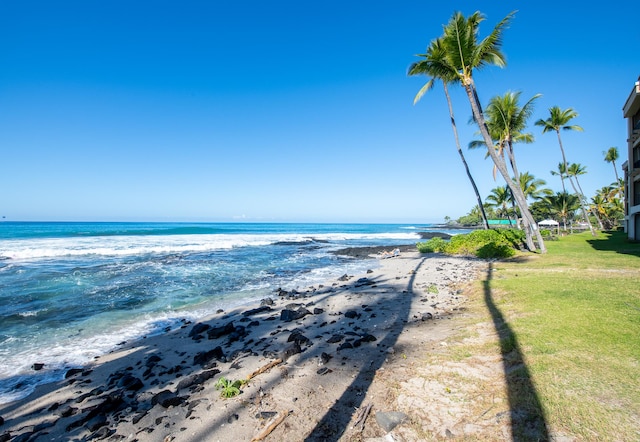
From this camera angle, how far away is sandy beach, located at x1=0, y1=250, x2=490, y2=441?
353cm

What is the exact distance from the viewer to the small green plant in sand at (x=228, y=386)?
4.28m

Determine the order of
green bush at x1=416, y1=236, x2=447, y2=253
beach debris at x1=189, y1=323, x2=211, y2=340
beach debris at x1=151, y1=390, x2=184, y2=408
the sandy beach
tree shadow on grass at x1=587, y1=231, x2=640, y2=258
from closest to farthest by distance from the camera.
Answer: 1. the sandy beach
2. beach debris at x1=151, y1=390, x2=184, y2=408
3. beach debris at x1=189, y1=323, x2=211, y2=340
4. tree shadow on grass at x1=587, y1=231, x2=640, y2=258
5. green bush at x1=416, y1=236, x2=447, y2=253

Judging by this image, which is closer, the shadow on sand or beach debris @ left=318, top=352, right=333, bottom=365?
the shadow on sand

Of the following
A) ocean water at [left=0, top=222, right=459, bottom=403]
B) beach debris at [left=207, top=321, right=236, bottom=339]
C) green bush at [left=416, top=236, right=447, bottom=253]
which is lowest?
ocean water at [left=0, top=222, right=459, bottom=403]

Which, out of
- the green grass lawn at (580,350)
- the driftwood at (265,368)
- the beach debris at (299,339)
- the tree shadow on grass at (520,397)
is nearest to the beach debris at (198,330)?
the beach debris at (299,339)

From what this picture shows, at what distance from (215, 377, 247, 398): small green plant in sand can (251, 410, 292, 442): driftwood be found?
3.14 feet

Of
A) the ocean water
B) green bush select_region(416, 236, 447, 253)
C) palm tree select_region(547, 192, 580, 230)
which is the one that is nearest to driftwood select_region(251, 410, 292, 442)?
the ocean water

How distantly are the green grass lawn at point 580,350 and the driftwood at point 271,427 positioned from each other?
8.27ft

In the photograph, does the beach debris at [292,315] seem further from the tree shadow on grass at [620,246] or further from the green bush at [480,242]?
the tree shadow on grass at [620,246]

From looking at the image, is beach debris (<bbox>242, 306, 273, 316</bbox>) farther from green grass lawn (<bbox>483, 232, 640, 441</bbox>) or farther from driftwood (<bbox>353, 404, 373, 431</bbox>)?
green grass lawn (<bbox>483, 232, 640, 441</bbox>)

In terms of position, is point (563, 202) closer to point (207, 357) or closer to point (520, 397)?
point (520, 397)

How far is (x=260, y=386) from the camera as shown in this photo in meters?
4.47

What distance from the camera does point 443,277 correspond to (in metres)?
12.6

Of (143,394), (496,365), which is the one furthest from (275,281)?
(496,365)
